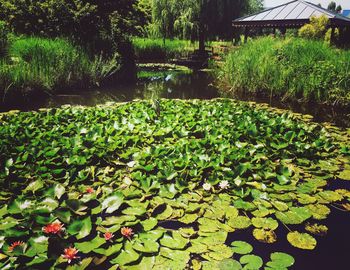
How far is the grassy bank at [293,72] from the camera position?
19.3 feet

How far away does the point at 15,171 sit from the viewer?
2605 mm

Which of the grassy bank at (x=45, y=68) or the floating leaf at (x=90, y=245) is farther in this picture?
the grassy bank at (x=45, y=68)

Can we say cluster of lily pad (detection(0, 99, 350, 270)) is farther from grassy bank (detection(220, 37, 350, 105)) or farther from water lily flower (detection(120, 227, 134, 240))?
grassy bank (detection(220, 37, 350, 105))

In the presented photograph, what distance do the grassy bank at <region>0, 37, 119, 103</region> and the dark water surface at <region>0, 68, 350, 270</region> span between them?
0.37 meters

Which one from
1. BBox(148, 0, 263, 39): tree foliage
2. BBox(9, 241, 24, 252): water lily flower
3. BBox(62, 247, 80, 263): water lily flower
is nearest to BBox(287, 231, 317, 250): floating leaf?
BBox(62, 247, 80, 263): water lily flower

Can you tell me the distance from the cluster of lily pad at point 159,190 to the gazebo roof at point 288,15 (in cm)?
1117

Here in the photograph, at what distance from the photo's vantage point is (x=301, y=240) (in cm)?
197

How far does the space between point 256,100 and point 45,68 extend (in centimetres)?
503

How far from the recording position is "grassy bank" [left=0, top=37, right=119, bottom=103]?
574cm

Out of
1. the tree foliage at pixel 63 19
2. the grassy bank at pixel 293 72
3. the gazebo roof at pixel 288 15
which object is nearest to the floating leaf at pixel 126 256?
the grassy bank at pixel 293 72

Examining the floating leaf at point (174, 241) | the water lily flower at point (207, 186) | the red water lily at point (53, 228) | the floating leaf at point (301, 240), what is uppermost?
the red water lily at point (53, 228)

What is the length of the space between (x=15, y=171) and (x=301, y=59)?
6.38 meters

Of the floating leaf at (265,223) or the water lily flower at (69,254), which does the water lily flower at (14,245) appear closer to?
the water lily flower at (69,254)

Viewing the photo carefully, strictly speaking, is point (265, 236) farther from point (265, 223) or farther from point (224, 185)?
point (224, 185)
